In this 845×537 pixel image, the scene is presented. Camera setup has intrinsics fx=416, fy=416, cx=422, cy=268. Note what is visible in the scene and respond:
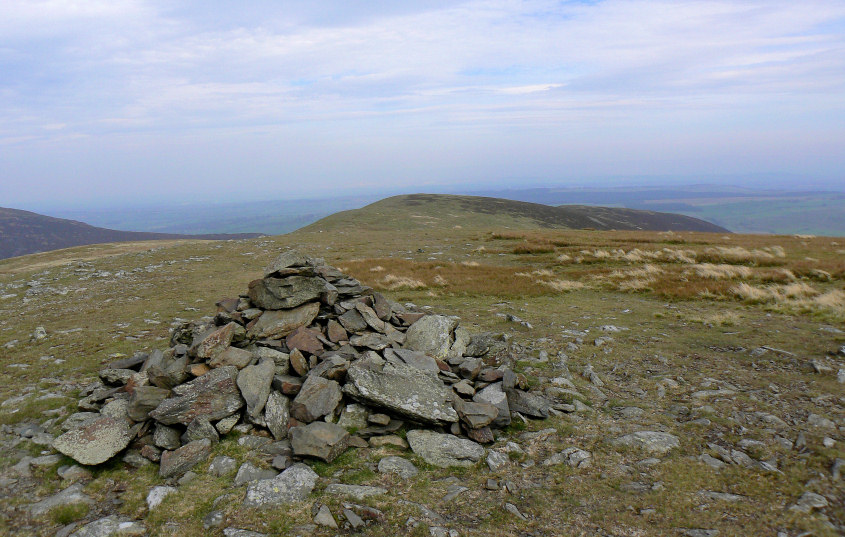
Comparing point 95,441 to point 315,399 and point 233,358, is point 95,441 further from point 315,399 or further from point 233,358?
point 315,399

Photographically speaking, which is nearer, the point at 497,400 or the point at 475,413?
the point at 475,413

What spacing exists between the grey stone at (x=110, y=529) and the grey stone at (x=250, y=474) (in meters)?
1.53

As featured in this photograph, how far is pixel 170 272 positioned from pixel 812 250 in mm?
50649

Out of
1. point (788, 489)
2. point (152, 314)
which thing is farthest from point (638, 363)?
point (152, 314)

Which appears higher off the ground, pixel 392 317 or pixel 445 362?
pixel 392 317

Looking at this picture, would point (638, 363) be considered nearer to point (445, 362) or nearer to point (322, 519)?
point (445, 362)

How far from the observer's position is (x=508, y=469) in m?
8.09

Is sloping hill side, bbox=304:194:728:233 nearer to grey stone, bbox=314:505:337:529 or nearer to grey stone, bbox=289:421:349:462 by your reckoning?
grey stone, bbox=289:421:349:462

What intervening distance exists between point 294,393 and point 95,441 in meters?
4.01

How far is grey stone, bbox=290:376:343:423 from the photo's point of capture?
9160 millimetres

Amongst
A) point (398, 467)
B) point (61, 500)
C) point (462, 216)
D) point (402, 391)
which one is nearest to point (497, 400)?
point (402, 391)

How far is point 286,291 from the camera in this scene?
40.9ft

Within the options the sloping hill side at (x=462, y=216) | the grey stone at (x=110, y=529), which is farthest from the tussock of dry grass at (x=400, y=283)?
the sloping hill side at (x=462, y=216)

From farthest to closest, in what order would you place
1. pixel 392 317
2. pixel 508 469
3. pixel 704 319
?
pixel 704 319
pixel 392 317
pixel 508 469
